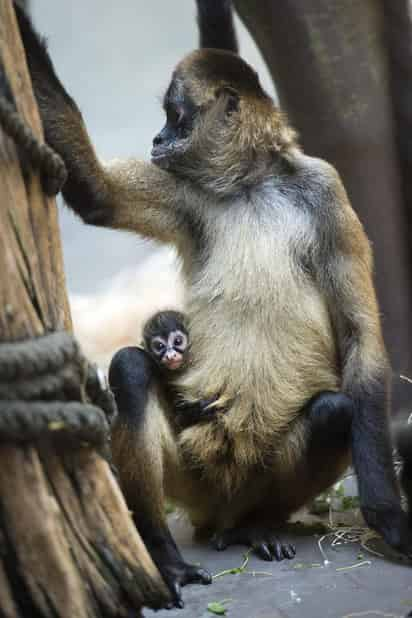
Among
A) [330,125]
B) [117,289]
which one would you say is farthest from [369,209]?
[117,289]

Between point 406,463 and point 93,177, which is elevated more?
point 93,177

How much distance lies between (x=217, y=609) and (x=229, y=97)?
2.24m

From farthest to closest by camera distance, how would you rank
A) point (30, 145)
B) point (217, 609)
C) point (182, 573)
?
point (182, 573)
point (217, 609)
point (30, 145)

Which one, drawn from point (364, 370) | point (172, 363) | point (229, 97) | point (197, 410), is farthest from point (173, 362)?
Answer: point (229, 97)

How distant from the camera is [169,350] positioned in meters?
3.64

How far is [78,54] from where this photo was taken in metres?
6.09

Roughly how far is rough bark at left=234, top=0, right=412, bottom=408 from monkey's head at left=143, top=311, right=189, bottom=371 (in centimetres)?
232

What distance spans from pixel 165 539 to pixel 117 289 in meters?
3.44

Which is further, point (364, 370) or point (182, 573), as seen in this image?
point (364, 370)

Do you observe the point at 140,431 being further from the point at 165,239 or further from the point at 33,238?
the point at 33,238

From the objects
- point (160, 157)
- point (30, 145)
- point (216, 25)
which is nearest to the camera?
point (30, 145)

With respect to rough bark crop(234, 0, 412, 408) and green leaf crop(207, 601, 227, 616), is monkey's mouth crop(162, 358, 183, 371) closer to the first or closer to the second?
green leaf crop(207, 601, 227, 616)

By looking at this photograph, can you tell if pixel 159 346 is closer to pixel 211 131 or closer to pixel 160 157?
pixel 160 157

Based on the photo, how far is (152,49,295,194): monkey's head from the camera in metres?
3.86
